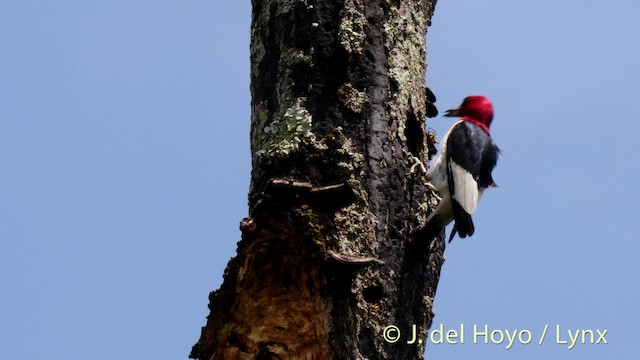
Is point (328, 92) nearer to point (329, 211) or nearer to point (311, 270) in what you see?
point (329, 211)

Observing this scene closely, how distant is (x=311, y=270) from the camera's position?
2.14 meters

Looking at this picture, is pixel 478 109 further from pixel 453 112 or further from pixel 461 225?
pixel 461 225

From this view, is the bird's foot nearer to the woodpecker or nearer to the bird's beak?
the woodpecker

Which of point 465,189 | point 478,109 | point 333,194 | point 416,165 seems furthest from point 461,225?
point 478,109

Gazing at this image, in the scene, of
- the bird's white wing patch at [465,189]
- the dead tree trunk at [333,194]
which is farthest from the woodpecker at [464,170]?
the dead tree trunk at [333,194]

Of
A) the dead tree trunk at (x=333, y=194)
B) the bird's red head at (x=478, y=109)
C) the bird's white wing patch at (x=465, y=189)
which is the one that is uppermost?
the bird's red head at (x=478, y=109)

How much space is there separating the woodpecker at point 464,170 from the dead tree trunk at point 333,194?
42 centimetres

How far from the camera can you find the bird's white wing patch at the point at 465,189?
3.36 metres

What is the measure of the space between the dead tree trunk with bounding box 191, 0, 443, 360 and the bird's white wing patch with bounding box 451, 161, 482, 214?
684 mm

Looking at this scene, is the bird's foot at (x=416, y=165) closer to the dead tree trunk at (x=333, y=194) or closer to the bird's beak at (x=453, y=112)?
the dead tree trunk at (x=333, y=194)

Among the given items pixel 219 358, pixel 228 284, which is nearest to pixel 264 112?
pixel 228 284

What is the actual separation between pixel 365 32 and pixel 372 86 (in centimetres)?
18

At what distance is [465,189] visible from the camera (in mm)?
3521

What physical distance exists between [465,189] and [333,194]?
1440 mm
